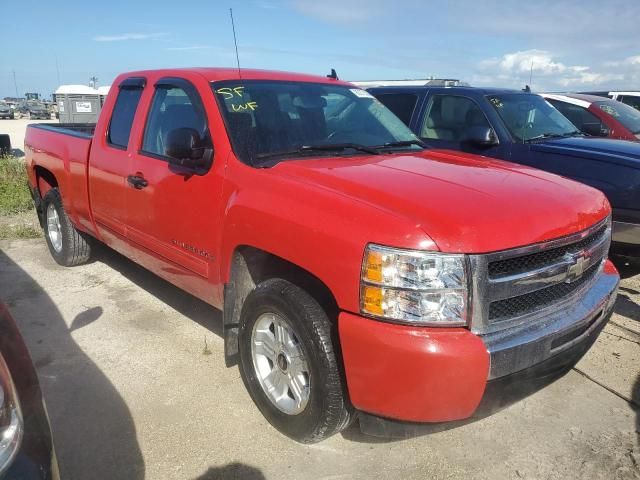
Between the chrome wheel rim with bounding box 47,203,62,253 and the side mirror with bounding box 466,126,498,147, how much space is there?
421 centimetres

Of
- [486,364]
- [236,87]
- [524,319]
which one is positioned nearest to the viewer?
[486,364]

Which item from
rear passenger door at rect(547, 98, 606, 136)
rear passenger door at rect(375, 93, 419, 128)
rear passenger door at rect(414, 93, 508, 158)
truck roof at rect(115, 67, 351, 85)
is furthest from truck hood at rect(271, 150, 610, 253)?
rear passenger door at rect(547, 98, 606, 136)

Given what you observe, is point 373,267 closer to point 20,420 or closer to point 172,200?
point 20,420

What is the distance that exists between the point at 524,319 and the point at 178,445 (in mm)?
1800

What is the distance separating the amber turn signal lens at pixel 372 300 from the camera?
2.15m

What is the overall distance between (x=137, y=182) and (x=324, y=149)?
1354 mm

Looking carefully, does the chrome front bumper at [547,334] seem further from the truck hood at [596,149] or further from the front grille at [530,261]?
the truck hood at [596,149]

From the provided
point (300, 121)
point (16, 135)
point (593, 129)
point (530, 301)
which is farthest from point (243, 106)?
point (16, 135)

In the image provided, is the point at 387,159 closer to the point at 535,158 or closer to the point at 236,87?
the point at 236,87

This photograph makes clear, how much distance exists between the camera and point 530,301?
2.39m

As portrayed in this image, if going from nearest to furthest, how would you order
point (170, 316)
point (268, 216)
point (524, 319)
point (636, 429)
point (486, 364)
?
point (486, 364)
point (524, 319)
point (268, 216)
point (636, 429)
point (170, 316)

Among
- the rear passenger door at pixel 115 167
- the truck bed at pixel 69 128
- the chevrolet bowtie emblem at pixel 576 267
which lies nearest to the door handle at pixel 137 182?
the rear passenger door at pixel 115 167

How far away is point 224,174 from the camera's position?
296cm

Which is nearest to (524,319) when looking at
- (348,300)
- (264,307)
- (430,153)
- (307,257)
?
(348,300)
